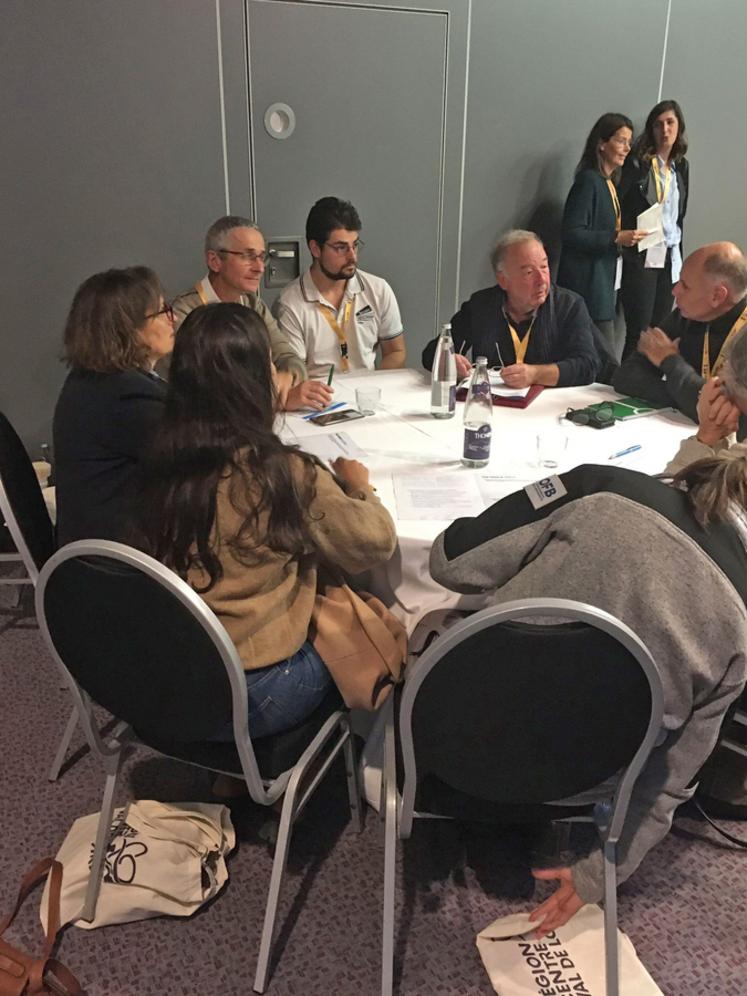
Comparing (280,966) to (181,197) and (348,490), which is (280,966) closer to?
(348,490)

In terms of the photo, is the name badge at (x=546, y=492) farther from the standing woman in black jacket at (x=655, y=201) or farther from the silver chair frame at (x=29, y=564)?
the standing woman in black jacket at (x=655, y=201)

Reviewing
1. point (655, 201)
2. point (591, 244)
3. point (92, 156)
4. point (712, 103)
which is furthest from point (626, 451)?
point (712, 103)

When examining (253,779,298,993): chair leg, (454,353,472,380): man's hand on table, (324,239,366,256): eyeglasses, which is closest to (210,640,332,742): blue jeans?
(253,779,298,993): chair leg

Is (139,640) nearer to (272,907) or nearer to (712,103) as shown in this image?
(272,907)

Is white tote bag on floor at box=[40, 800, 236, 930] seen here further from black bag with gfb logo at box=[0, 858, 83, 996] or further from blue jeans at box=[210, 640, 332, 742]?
blue jeans at box=[210, 640, 332, 742]

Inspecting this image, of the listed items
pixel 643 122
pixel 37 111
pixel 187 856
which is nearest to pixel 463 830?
pixel 187 856

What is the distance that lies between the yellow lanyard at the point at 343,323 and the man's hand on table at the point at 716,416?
1.68m

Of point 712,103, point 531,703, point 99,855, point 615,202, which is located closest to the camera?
point 531,703

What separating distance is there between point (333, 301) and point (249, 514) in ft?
6.89

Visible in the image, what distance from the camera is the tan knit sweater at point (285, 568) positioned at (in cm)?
140

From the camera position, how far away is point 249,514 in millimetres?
1384

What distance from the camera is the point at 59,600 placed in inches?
49.8

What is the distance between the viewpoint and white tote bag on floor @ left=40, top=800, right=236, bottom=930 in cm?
160

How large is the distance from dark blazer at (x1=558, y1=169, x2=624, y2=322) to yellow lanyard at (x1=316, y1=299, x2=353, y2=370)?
5.52 ft
